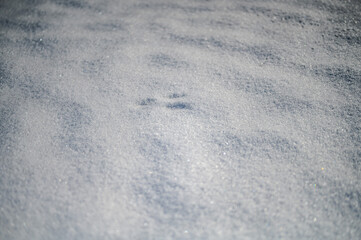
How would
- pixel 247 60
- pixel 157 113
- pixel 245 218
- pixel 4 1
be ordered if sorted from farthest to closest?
1. pixel 4 1
2. pixel 247 60
3. pixel 157 113
4. pixel 245 218

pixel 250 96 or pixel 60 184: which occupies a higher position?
pixel 250 96

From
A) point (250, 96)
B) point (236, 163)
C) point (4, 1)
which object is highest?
point (4, 1)

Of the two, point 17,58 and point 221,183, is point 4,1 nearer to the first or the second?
point 17,58

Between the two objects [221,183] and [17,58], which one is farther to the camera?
[17,58]

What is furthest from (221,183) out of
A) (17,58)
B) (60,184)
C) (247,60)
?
Answer: (17,58)

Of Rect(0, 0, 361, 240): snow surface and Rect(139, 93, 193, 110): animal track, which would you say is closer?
Rect(0, 0, 361, 240): snow surface

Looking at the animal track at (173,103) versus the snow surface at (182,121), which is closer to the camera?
the snow surface at (182,121)

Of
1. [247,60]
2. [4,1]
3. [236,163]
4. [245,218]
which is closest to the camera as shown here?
[245,218]
